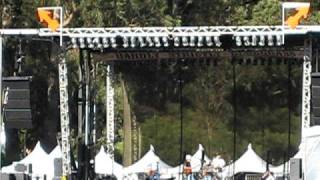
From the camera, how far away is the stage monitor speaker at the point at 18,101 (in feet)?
58.6

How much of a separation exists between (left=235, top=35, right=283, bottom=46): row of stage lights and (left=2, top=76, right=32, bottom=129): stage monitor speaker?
15.3 feet

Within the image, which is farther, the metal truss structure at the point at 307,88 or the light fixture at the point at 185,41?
the light fixture at the point at 185,41

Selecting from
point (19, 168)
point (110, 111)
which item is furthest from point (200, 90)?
point (19, 168)

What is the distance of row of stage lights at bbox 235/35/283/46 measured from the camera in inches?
730

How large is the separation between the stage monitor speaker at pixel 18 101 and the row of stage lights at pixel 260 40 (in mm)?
4655

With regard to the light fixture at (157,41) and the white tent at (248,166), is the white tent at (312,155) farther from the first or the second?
the white tent at (248,166)

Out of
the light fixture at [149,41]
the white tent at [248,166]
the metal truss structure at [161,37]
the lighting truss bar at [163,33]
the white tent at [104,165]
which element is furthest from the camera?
the white tent at [248,166]

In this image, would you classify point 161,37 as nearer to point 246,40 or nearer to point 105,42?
point 105,42

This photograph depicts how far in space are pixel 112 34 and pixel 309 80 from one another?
14.1 ft

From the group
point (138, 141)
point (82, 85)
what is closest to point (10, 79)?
point (82, 85)

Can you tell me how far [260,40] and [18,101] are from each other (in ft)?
17.6

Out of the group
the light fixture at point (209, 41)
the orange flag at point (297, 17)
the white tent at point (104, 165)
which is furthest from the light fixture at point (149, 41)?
the white tent at point (104, 165)

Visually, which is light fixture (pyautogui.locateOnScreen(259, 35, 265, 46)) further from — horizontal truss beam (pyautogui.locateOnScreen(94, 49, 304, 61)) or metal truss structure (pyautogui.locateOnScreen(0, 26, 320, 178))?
horizontal truss beam (pyautogui.locateOnScreen(94, 49, 304, 61))

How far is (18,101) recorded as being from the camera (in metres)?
17.9
